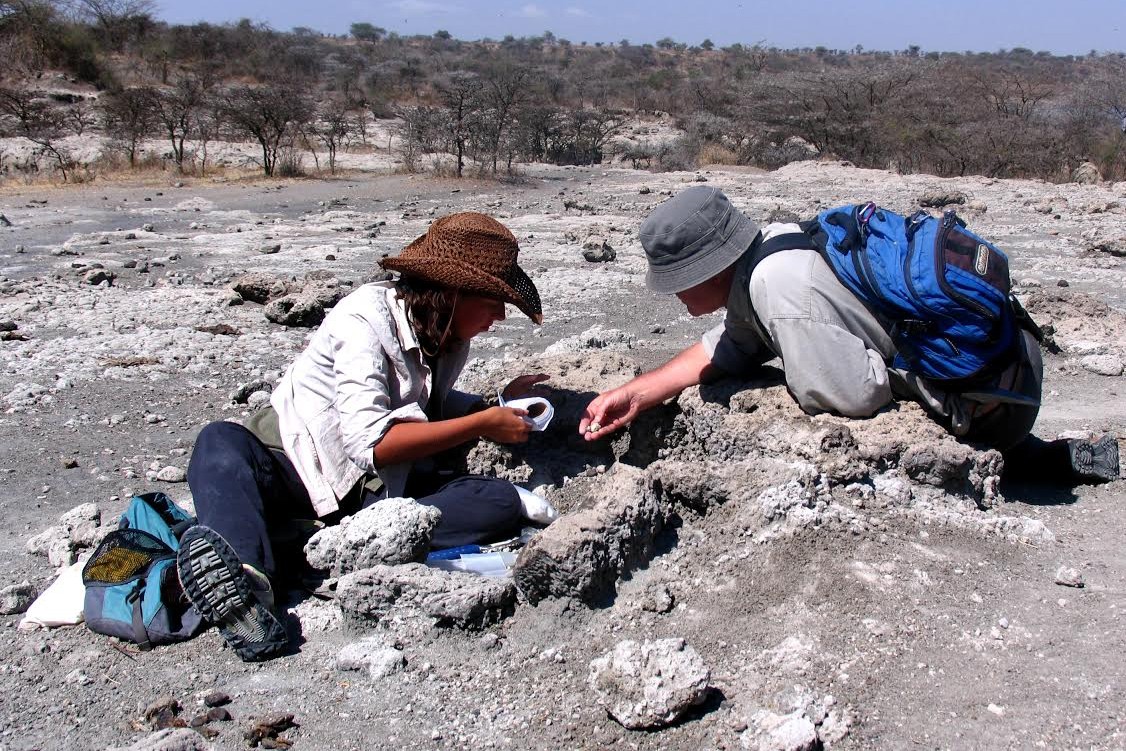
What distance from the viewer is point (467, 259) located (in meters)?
2.71

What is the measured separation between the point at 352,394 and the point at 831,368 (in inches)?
52.9

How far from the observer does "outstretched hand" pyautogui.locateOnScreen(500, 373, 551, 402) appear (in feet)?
10.9

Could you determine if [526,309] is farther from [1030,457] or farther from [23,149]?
[23,149]

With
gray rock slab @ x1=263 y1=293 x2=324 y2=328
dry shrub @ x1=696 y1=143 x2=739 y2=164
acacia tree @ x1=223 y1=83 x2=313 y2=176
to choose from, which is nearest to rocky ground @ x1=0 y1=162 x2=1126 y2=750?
gray rock slab @ x1=263 y1=293 x2=324 y2=328

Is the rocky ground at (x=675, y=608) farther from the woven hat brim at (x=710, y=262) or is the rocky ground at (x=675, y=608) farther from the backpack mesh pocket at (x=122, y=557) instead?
the woven hat brim at (x=710, y=262)

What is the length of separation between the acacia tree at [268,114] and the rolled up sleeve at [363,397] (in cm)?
1454

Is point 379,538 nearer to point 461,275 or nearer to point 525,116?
point 461,275

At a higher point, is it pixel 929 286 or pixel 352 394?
pixel 929 286

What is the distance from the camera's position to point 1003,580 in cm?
246

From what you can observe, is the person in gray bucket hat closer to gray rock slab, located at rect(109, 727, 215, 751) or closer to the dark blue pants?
the dark blue pants

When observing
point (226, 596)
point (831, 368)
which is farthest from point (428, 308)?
point (831, 368)

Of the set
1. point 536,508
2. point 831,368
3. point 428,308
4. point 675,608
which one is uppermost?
point 428,308

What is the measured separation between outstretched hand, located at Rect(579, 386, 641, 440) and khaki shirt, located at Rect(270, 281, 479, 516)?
0.53m

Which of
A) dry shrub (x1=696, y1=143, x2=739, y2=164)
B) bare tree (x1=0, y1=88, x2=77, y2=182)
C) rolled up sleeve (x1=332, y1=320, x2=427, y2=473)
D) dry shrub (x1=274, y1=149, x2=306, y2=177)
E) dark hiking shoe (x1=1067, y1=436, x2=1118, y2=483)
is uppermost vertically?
bare tree (x1=0, y1=88, x2=77, y2=182)
